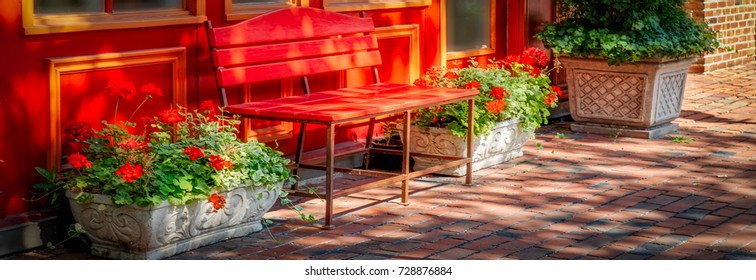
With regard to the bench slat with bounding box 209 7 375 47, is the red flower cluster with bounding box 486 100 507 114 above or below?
below

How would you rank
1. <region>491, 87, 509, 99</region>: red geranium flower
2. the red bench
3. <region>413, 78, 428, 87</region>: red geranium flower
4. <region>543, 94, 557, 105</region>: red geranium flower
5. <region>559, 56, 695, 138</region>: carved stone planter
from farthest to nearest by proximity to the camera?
<region>559, 56, 695, 138</region>: carved stone planter → <region>543, 94, 557, 105</region>: red geranium flower → <region>413, 78, 428, 87</region>: red geranium flower → <region>491, 87, 509, 99</region>: red geranium flower → the red bench

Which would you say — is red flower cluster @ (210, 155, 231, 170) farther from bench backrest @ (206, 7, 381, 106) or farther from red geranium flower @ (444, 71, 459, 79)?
red geranium flower @ (444, 71, 459, 79)

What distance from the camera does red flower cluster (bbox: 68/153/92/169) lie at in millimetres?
5684

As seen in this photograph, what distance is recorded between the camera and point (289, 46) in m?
7.27

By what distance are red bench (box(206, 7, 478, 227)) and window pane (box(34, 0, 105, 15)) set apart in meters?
0.62

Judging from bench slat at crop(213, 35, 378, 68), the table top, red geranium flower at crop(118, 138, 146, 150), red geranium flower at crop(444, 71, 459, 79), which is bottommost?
red geranium flower at crop(118, 138, 146, 150)

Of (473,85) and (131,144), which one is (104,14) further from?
(473,85)

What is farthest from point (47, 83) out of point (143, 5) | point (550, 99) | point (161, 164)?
point (550, 99)

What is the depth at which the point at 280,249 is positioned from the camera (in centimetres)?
618

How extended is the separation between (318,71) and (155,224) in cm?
200

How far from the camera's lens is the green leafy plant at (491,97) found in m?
8.11

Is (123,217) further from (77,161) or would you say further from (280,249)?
(280,249)

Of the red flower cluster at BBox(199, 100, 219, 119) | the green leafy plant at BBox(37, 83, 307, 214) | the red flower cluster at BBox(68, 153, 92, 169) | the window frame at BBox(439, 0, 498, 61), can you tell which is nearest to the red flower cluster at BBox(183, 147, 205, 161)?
the green leafy plant at BBox(37, 83, 307, 214)

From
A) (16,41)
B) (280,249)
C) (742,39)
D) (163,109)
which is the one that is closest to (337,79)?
(163,109)
